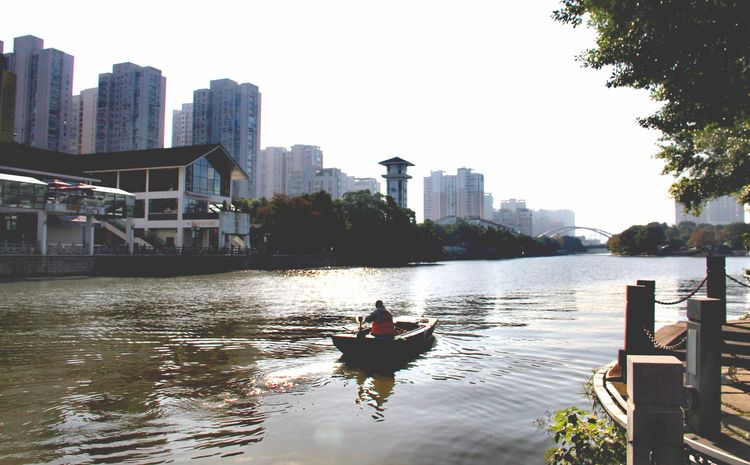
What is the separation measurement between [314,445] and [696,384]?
5.52 metres

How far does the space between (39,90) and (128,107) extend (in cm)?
1698

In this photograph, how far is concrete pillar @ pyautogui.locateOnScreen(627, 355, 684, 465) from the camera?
4828 millimetres

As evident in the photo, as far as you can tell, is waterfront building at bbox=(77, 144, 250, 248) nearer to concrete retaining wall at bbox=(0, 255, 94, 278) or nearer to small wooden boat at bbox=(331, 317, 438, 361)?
concrete retaining wall at bbox=(0, 255, 94, 278)

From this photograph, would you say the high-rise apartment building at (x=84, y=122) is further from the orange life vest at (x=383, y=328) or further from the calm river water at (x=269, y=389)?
the orange life vest at (x=383, y=328)

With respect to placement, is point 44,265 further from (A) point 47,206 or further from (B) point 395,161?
(B) point 395,161

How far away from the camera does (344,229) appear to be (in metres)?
93.8

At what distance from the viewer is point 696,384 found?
21.6 ft

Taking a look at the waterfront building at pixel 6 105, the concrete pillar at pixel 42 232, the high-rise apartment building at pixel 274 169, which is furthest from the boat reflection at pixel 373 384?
the high-rise apartment building at pixel 274 169

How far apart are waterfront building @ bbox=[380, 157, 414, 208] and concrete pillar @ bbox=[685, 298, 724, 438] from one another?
15346 cm

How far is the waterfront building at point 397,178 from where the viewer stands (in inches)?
6314

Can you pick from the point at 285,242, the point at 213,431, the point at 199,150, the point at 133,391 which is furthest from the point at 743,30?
the point at 285,242

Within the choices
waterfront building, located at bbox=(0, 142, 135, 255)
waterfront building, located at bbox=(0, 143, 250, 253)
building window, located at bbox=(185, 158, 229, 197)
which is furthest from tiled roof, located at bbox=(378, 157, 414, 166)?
waterfront building, located at bbox=(0, 142, 135, 255)

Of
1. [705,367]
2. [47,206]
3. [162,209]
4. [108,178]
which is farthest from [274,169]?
[705,367]

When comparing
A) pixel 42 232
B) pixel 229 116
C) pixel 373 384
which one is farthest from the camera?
pixel 229 116
